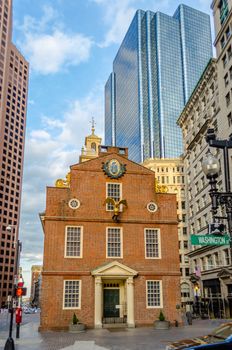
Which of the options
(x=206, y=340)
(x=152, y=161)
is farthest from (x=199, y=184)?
(x=152, y=161)

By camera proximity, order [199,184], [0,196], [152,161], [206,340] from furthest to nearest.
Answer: [0,196], [152,161], [199,184], [206,340]

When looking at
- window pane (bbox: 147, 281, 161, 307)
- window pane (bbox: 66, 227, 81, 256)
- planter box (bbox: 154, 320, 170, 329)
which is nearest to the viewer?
planter box (bbox: 154, 320, 170, 329)

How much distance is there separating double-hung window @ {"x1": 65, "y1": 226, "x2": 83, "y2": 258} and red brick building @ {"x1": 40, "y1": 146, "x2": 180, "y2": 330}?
37 millimetres

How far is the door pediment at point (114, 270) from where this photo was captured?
90.4 ft

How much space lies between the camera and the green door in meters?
28.2

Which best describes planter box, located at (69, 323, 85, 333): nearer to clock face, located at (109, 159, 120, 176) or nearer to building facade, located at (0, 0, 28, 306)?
clock face, located at (109, 159, 120, 176)

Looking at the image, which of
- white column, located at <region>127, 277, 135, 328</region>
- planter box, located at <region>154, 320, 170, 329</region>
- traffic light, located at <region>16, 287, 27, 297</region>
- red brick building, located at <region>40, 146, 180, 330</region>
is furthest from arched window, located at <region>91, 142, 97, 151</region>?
traffic light, located at <region>16, 287, 27, 297</region>

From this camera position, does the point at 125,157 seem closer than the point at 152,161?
Yes

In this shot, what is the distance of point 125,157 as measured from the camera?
3219 cm

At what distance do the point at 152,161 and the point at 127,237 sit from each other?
79.9 meters

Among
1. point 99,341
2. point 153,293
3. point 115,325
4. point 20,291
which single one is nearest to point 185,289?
point 153,293

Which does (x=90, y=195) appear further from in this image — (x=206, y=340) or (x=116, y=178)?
(x=206, y=340)

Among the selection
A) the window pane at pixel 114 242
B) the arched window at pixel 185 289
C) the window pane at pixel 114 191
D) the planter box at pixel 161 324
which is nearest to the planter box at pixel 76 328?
the planter box at pixel 161 324

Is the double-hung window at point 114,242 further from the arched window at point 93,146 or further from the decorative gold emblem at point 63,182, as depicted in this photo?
the arched window at point 93,146
